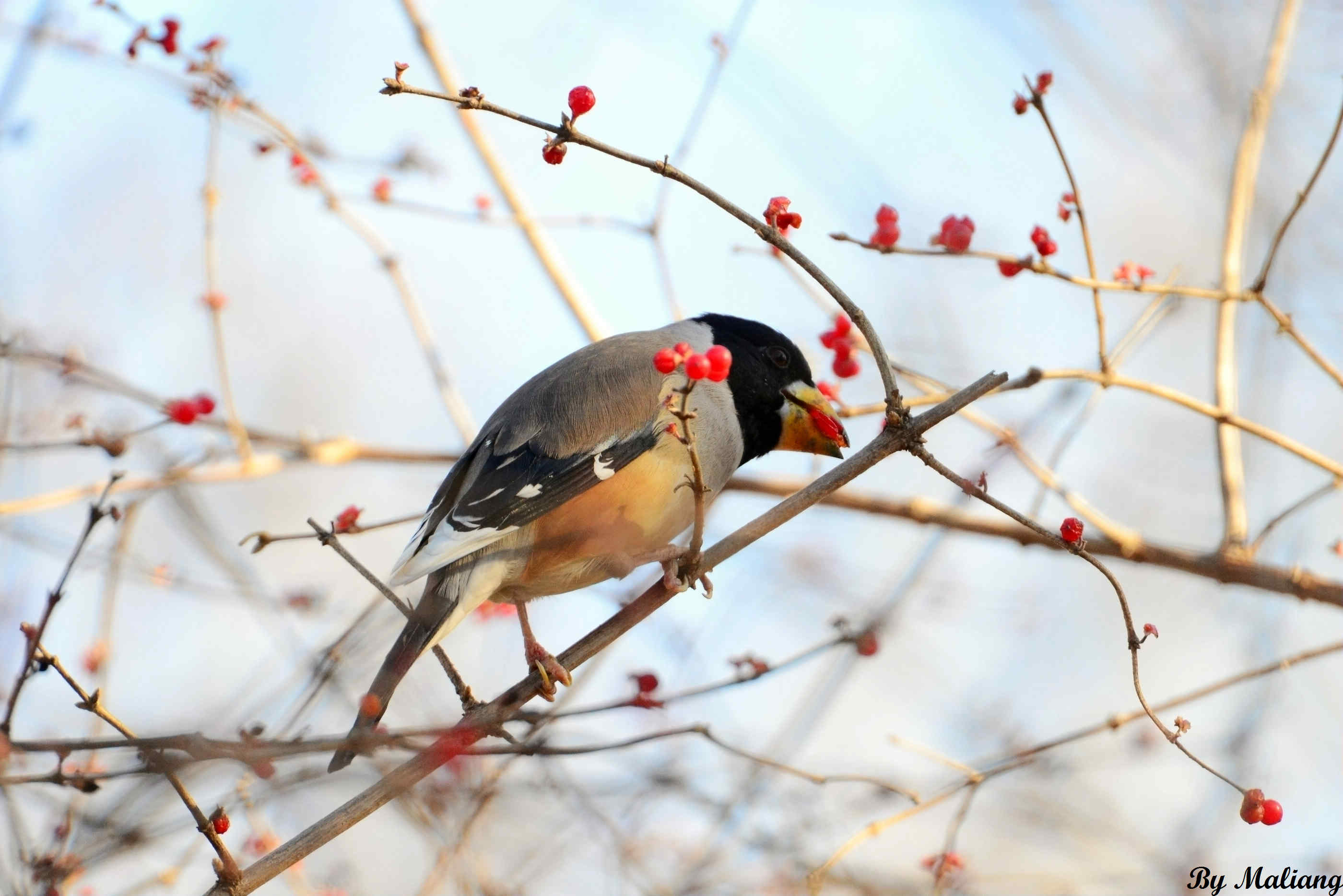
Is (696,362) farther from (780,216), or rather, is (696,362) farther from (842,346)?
(842,346)

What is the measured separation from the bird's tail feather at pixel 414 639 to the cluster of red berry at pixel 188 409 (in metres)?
1.21

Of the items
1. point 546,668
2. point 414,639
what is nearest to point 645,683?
point 546,668

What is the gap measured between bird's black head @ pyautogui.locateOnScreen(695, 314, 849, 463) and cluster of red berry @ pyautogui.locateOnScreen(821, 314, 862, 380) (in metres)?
0.14

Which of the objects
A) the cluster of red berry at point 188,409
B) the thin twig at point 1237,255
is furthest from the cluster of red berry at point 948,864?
the cluster of red berry at point 188,409

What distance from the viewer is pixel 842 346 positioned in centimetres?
401

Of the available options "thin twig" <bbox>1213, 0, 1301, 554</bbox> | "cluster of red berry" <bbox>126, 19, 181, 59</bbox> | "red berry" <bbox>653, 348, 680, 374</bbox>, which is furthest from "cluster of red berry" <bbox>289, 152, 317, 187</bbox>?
"thin twig" <bbox>1213, 0, 1301, 554</bbox>

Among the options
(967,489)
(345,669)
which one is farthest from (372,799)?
(967,489)

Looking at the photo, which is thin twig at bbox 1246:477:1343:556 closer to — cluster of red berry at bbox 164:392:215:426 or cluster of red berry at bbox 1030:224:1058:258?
cluster of red berry at bbox 1030:224:1058:258

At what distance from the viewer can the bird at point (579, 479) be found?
3438 millimetres

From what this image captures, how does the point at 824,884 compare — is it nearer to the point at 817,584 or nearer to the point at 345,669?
the point at 345,669

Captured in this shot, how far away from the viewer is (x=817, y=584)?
5.43 metres

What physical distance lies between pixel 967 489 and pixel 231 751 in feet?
4.81

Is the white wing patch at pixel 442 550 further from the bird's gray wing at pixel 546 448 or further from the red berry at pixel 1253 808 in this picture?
the red berry at pixel 1253 808

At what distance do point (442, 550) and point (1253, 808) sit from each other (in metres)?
2.20
